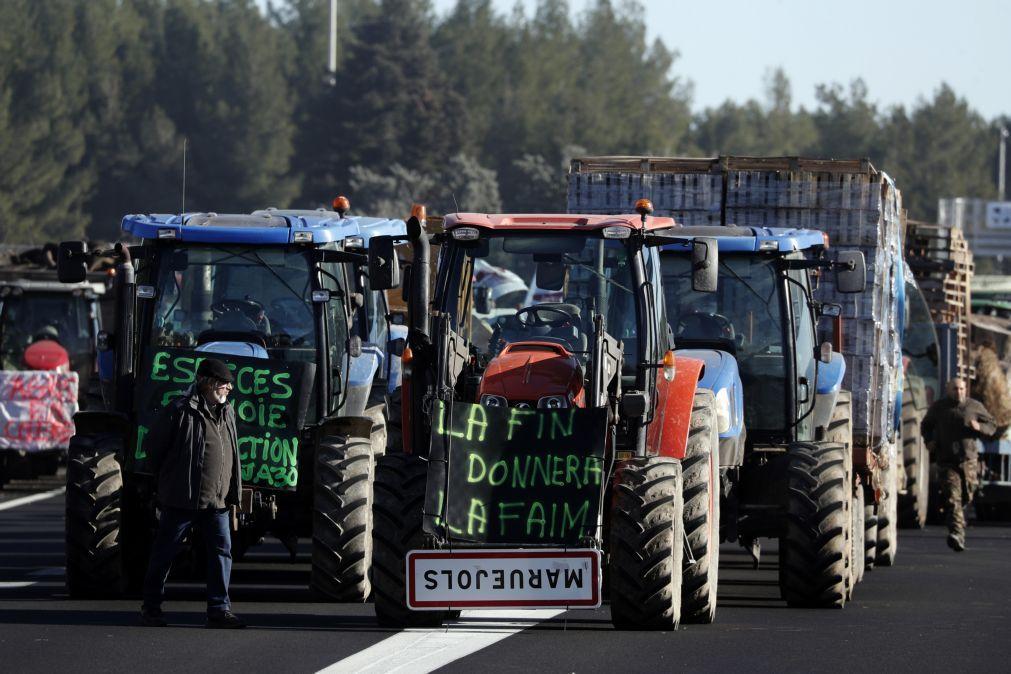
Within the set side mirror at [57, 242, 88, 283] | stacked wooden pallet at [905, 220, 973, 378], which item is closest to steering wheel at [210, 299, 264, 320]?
side mirror at [57, 242, 88, 283]

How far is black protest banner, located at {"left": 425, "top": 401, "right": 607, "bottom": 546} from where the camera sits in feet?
42.5

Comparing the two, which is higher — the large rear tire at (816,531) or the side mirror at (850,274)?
the side mirror at (850,274)

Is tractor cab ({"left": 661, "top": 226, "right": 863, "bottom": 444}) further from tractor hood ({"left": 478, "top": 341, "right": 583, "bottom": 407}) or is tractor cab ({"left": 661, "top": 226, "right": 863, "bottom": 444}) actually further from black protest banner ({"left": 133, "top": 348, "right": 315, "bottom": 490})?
tractor hood ({"left": 478, "top": 341, "right": 583, "bottom": 407})

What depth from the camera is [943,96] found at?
144125 millimetres

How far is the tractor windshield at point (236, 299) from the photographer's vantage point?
1595cm

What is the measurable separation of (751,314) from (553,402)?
402 centimetres

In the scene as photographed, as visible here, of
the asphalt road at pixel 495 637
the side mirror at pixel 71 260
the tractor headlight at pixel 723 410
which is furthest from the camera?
the side mirror at pixel 71 260

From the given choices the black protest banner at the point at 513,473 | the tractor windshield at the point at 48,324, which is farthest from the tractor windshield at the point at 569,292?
the tractor windshield at the point at 48,324

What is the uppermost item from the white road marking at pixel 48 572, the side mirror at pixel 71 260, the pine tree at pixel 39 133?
the pine tree at pixel 39 133

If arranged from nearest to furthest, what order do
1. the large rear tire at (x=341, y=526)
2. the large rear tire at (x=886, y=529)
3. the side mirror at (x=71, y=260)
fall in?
the large rear tire at (x=341, y=526)
the side mirror at (x=71, y=260)
the large rear tire at (x=886, y=529)

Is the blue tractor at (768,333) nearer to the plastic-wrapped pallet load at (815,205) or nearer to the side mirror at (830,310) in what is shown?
the side mirror at (830,310)

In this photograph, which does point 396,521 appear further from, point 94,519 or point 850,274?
point 850,274

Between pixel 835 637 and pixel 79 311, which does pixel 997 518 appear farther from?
pixel 835 637

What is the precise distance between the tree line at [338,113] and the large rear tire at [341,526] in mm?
78967
